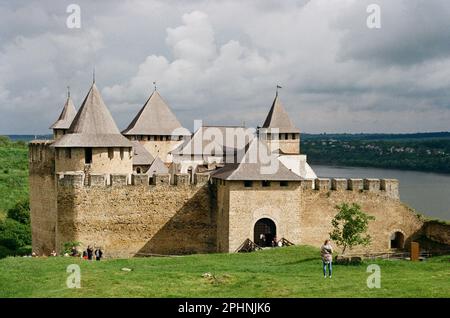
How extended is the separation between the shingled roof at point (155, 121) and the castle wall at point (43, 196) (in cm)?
797

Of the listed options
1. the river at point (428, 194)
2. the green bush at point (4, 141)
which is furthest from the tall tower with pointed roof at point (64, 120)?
the green bush at point (4, 141)

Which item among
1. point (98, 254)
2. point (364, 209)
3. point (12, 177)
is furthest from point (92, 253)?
point (12, 177)

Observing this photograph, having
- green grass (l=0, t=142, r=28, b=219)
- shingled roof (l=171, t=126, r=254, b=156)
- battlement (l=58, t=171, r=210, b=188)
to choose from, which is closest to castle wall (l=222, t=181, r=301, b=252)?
battlement (l=58, t=171, r=210, b=188)

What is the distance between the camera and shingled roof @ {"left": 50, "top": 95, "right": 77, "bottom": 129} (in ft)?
88.6

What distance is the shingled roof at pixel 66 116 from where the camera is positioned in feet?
88.6

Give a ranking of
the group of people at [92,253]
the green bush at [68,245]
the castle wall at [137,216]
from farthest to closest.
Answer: the castle wall at [137,216] → the green bush at [68,245] → the group of people at [92,253]

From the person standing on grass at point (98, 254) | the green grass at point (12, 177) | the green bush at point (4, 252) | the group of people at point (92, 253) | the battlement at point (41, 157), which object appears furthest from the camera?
the green grass at point (12, 177)

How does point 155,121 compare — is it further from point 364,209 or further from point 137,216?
point 364,209

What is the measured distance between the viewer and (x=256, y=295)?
12.1m

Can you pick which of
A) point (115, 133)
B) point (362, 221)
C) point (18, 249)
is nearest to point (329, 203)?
point (362, 221)

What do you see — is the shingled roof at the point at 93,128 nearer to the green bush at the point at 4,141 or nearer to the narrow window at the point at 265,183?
the narrow window at the point at 265,183

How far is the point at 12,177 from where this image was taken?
2108 inches

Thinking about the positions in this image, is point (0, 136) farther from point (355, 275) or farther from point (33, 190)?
point (355, 275)

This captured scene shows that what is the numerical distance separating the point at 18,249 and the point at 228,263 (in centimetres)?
1847
